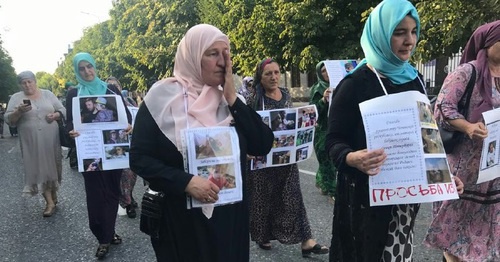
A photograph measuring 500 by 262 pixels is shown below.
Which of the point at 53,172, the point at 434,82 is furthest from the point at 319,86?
the point at 434,82

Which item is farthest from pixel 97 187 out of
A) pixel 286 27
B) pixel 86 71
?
pixel 286 27

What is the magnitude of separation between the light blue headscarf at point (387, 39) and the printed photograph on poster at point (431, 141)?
0.30 m

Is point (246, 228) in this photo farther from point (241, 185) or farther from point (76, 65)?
point (76, 65)

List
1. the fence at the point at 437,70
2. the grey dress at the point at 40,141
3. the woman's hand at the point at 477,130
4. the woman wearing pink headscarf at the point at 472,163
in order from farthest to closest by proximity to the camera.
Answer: the fence at the point at 437,70, the grey dress at the point at 40,141, the woman wearing pink headscarf at the point at 472,163, the woman's hand at the point at 477,130

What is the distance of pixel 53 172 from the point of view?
565 centimetres

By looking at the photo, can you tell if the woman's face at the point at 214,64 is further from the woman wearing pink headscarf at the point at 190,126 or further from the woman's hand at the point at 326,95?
the woman's hand at the point at 326,95

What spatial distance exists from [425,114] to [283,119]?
6.23 feet

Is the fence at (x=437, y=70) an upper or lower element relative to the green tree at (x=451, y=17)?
lower

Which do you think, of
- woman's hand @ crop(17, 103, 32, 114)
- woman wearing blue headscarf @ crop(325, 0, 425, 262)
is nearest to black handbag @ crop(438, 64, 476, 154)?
woman wearing blue headscarf @ crop(325, 0, 425, 262)

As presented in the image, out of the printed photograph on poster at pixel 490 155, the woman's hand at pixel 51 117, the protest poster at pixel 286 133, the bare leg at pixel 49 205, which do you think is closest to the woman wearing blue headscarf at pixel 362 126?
the printed photograph on poster at pixel 490 155

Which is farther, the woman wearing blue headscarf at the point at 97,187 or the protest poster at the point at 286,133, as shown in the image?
the woman wearing blue headscarf at the point at 97,187

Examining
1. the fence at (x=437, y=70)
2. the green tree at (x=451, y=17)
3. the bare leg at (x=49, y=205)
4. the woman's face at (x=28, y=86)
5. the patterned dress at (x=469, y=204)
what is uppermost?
the green tree at (x=451, y=17)

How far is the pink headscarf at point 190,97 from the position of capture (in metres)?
1.98

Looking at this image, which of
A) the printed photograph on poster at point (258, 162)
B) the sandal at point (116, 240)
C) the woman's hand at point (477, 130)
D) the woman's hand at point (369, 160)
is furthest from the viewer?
the sandal at point (116, 240)
